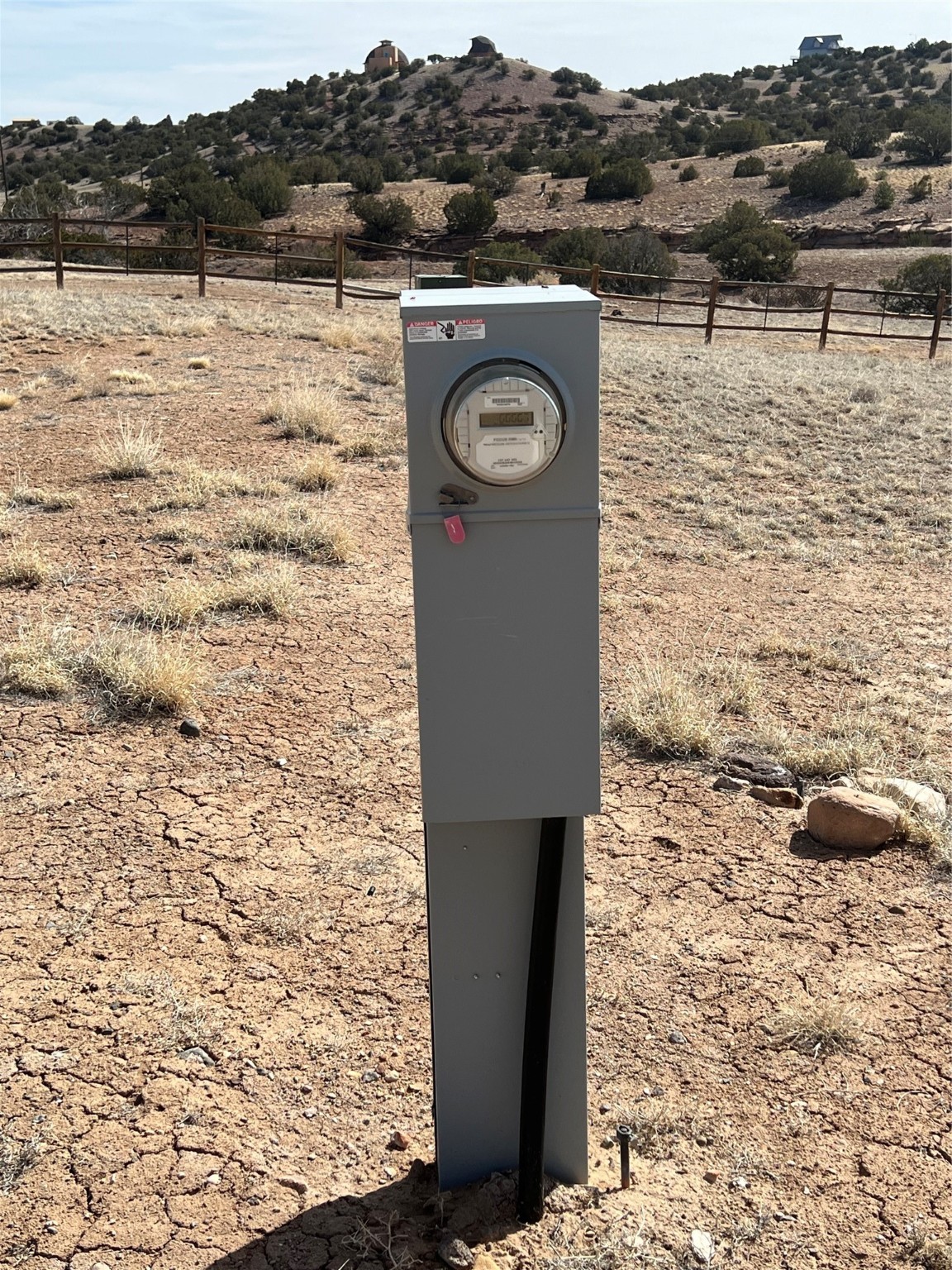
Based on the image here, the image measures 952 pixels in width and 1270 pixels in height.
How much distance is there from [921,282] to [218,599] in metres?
25.5

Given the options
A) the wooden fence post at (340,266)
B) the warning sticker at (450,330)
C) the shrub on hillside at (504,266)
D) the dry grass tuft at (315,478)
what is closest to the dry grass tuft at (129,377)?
the dry grass tuft at (315,478)

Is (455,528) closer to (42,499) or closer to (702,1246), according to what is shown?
(702,1246)

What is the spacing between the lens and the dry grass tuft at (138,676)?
15.4ft

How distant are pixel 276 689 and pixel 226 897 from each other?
1.56 meters

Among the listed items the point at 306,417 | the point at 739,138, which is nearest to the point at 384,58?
the point at 739,138

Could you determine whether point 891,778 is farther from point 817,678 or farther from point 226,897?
point 226,897

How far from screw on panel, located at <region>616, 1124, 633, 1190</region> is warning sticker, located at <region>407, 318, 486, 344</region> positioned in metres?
1.70

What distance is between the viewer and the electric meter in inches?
73.5

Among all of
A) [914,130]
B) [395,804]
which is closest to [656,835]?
[395,804]

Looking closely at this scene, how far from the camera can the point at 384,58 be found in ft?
252

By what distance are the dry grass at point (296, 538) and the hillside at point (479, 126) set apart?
33.4 metres

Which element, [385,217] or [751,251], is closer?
[751,251]

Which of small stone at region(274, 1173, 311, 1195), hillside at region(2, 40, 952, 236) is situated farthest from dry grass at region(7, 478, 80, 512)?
hillside at region(2, 40, 952, 236)

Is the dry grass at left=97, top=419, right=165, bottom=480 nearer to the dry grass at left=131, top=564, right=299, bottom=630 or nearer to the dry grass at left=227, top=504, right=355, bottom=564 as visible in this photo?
the dry grass at left=227, top=504, right=355, bottom=564
